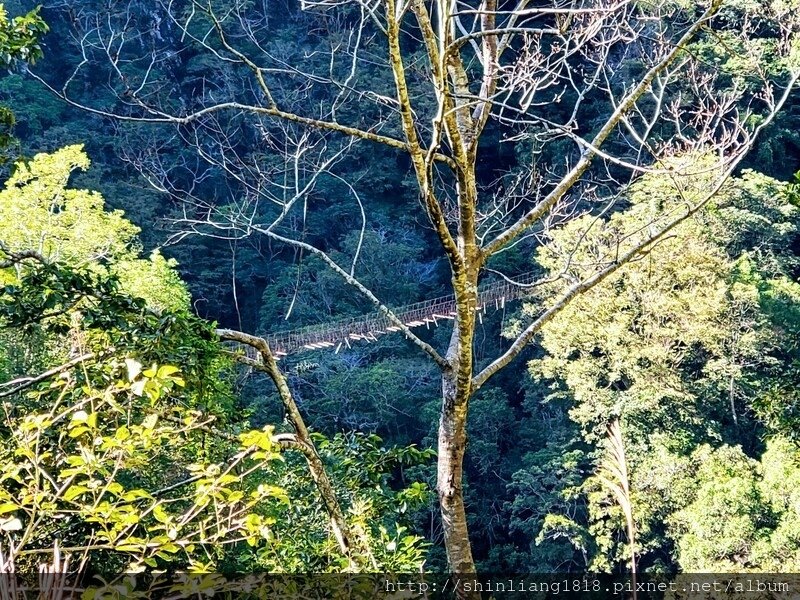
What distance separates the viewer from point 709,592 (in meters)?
5.64

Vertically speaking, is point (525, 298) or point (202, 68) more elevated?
point (202, 68)

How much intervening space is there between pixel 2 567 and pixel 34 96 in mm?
13703

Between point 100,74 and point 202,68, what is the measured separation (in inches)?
71.0

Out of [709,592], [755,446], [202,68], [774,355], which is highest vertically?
[202,68]

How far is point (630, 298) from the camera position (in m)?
8.53

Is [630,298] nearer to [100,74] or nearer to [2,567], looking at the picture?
[2,567]

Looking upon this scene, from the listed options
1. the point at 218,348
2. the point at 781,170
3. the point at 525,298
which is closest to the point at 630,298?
the point at 525,298

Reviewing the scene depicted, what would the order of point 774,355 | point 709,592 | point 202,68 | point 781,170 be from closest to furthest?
1. point 709,592
2. point 774,355
3. point 781,170
4. point 202,68

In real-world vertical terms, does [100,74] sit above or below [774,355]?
above

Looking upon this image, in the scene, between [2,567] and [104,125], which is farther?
[104,125]

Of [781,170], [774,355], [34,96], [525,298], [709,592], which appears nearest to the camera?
[709,592]

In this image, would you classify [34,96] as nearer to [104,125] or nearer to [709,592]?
[104,125]

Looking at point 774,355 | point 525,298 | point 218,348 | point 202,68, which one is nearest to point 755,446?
point 774,355

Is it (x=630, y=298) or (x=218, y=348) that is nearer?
(x=218, y=348)
